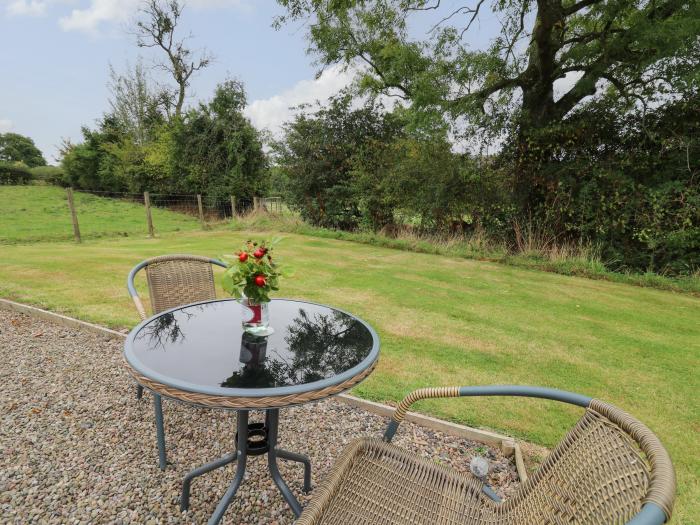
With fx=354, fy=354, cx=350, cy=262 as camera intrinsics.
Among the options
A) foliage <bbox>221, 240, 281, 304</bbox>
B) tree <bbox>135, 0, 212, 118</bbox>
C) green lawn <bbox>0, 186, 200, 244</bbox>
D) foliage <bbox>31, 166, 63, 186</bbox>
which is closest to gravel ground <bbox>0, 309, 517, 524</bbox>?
foliage <bbox>221, 240, 281, 304</bbox>

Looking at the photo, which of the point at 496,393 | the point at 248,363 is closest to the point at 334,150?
the point at 248,363

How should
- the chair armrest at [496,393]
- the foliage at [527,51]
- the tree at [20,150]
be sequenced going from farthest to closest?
the tree at [20,150], the foliage at [527,51], the chair armrest at [496,393]

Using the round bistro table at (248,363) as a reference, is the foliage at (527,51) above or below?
above

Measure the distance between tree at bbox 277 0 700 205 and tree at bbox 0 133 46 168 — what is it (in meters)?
42.8

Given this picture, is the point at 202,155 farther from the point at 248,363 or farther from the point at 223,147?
the point at 248,363

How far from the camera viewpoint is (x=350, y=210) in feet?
32.9

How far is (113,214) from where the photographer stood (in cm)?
1264

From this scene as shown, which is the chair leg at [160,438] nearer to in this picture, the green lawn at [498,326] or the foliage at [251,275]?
the foliage at [251,275]

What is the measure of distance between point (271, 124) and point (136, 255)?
858cm

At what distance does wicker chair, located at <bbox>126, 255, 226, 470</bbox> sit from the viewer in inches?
88.3

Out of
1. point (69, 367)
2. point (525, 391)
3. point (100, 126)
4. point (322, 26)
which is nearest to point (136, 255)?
point (69, 367)

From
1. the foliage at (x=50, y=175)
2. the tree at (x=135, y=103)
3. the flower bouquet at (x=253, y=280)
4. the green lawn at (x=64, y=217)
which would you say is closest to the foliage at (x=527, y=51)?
the flower bouquet at (x=253, y=280)

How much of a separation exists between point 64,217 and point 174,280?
40.4ft

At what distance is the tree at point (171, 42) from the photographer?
15.7m
